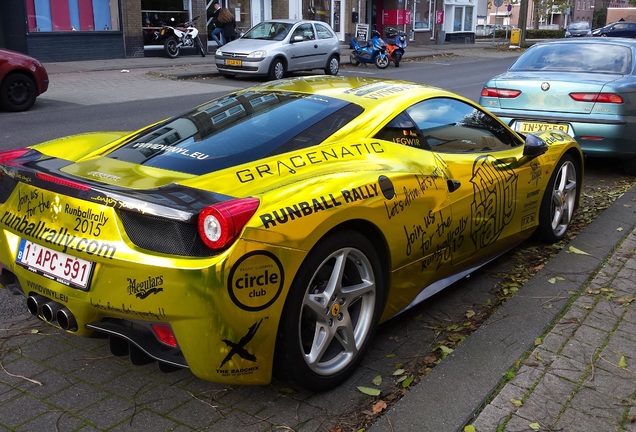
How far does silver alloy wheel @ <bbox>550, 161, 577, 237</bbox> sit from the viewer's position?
5.36 meters

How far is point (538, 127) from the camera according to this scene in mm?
7512

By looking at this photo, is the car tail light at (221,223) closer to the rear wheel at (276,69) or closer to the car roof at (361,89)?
the car roof at (361,89)

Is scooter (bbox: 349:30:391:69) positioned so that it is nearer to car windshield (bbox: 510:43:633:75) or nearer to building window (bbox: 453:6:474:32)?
car windshield (bbox: 510:43:633:75)

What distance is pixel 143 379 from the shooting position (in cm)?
335

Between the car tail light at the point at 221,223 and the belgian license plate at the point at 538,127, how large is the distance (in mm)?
5455

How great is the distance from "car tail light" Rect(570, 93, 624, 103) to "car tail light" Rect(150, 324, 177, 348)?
5.91 meters

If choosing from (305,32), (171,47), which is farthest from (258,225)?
(171,47)

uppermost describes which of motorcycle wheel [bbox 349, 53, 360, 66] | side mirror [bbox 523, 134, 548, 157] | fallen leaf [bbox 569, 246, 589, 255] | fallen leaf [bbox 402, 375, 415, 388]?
side mirror [bbox 523, 134, 548, 157]

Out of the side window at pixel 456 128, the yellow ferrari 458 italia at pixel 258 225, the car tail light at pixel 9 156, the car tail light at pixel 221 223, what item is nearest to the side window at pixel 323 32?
the side window at pixel 456 128

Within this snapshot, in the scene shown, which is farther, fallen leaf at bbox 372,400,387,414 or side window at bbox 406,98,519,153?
side window at bbox 406,98,519,153

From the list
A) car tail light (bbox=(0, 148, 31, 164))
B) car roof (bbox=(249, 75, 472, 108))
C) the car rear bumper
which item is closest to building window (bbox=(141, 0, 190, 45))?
the car rear bumper

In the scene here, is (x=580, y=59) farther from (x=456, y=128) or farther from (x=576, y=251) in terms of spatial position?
(x=456, y=128)

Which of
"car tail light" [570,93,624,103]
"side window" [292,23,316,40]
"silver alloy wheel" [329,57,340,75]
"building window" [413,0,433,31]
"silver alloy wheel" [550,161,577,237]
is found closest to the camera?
"silver alloy wheel" [550,161,577,237]

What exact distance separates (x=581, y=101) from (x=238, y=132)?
4.97 meters
